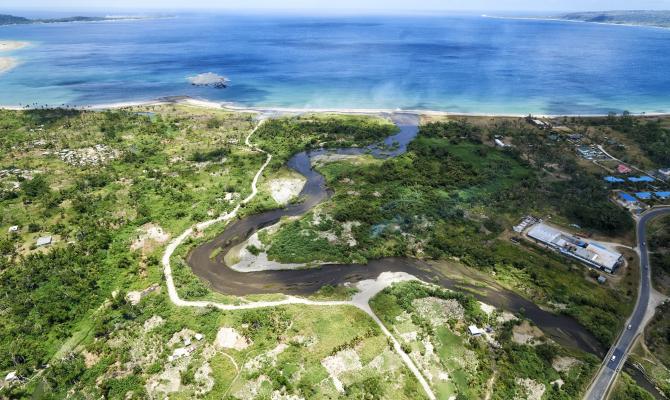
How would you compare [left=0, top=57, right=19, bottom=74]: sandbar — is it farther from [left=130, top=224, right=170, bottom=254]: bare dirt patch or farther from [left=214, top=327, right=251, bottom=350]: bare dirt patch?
[left=214, top=327, right=251, bottom=350]: bare dirt patch

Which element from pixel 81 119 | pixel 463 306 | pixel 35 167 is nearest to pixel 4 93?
pixel 81 119

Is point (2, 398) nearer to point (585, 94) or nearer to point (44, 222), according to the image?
point (44, 222)

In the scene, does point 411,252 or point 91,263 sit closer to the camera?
point 91,263

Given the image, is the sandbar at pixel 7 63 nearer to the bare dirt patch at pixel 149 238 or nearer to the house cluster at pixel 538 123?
the bare dirt patch at pixel 149 238

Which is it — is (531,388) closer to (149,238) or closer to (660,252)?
(660,252)

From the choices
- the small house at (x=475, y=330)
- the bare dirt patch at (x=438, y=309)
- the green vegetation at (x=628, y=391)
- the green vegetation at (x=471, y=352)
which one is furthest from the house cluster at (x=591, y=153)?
the small house at (x=475, y=330)

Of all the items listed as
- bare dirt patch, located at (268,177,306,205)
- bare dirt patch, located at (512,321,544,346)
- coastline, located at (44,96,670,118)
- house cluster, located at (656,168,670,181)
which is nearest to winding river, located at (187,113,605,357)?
bare dirt patch, located at (512,321,544,346)
